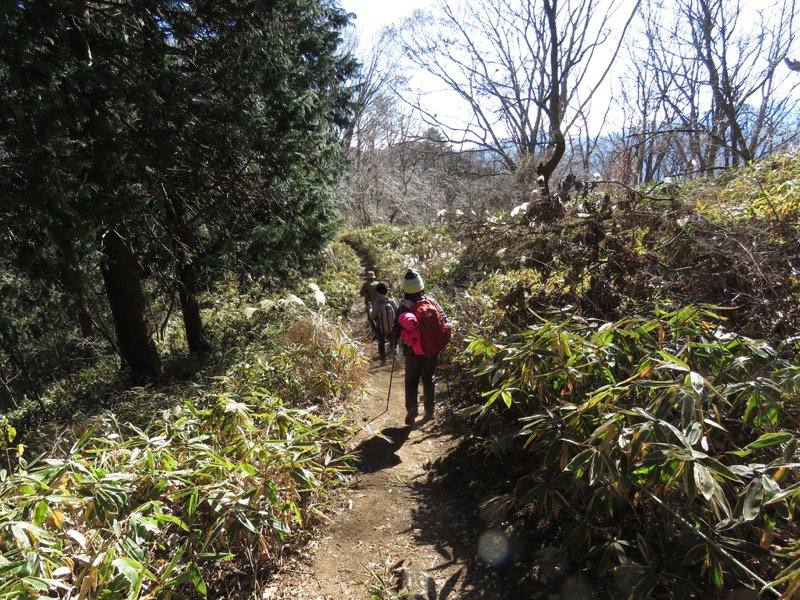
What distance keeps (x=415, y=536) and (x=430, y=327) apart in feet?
6.27

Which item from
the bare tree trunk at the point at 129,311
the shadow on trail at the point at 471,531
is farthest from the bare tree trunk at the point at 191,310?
the shadow on trail at the point at 471,531

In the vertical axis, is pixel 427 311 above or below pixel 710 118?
below

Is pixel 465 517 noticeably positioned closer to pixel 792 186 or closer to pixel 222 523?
pixel 222 523

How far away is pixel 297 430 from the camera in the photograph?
11.5ft

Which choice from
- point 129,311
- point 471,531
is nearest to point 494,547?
point 471,531

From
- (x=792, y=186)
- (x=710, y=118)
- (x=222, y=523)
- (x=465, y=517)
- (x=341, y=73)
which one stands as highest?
(x=710, y=118)

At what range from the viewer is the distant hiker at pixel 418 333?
4633 millimetres

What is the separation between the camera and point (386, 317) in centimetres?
771

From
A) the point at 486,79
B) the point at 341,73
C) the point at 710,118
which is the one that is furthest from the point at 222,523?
the point at 710,118

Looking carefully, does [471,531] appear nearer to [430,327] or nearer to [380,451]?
[380,451]

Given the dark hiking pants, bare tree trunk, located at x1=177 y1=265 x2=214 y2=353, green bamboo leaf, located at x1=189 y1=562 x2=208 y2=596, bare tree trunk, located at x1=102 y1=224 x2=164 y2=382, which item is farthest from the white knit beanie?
bare tree trunk, located at x1=102 y1=224 x2=164 y2=382

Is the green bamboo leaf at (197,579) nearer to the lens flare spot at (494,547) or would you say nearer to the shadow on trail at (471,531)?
the shadow on trail at (471,531)

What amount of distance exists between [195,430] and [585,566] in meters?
2.80

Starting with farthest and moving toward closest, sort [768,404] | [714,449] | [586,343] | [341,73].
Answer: [341,73] → [586,343] → [714,449] → [768,404]
